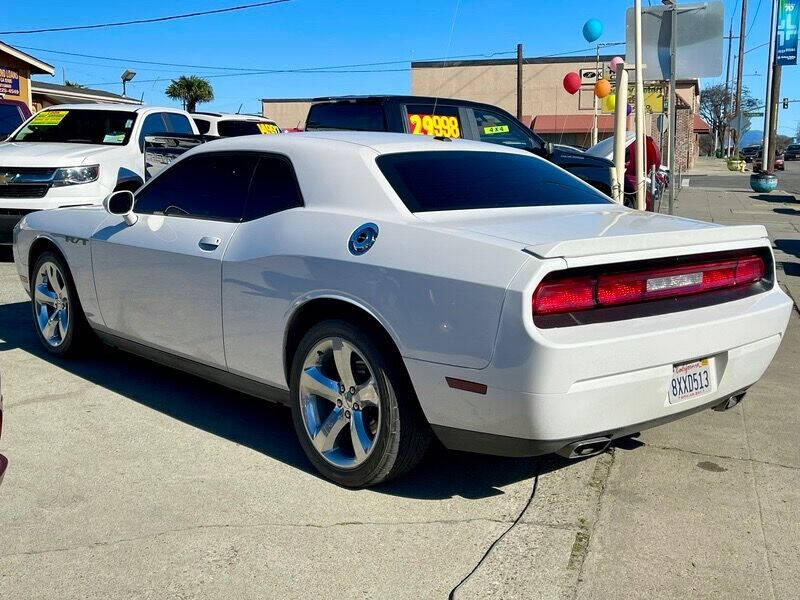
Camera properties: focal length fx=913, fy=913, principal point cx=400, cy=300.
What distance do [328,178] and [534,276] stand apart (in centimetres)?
142

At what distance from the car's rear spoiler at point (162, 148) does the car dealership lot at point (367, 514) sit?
18.6ft

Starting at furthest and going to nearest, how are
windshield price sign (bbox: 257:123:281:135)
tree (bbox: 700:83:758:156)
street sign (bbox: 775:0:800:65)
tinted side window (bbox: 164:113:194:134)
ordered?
tree (bbox: 700:83:758:156) < street sign (bbox: 775:0:800:65) < windshield price sign (bbox: 257:123:281:135) < tinted side window (bbox: 164:113:194:134)

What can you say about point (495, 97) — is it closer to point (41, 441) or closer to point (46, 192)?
point (46, 192)

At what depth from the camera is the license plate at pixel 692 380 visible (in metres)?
3.66

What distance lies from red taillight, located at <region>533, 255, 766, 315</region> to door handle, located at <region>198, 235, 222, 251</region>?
1950 mm

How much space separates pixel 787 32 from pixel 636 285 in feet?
93.3

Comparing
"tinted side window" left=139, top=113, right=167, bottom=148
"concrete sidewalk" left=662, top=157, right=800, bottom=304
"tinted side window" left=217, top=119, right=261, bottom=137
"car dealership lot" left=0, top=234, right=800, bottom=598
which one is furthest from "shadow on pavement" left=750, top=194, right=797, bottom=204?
"car dealership lot" left=0, top=234, right=800, bottom=598

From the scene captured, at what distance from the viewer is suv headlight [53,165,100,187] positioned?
10484 mm

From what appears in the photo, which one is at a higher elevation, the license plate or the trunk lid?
the trunk lid

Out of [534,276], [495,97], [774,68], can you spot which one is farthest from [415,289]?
[495,97]

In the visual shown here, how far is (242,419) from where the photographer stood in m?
5.09

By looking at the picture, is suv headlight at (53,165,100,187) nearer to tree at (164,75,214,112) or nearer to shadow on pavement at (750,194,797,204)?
shadow on pavement at (750,194,797,204)

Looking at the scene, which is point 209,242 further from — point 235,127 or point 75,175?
point 235,127

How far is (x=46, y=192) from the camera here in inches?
411
